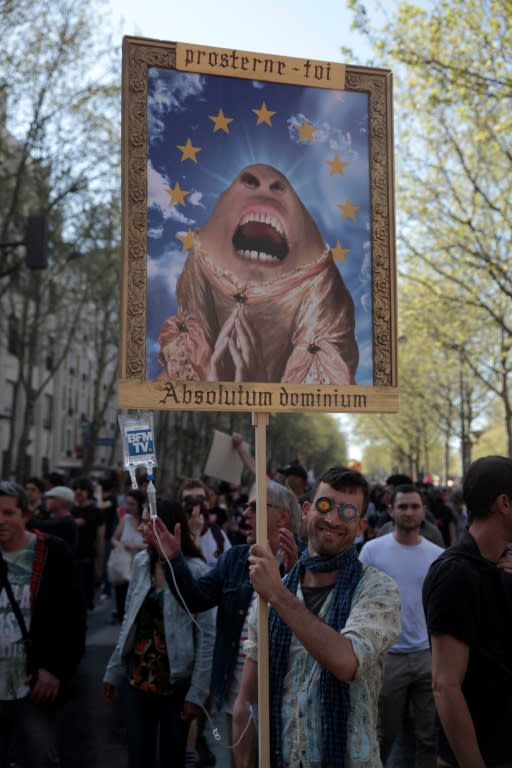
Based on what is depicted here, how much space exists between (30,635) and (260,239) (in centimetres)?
245

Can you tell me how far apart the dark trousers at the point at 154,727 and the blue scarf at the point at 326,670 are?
172cm

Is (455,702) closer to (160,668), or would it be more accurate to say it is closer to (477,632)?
(477,632)

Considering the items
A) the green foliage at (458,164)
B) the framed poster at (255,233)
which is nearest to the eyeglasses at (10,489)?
the framed poster at (255,233)

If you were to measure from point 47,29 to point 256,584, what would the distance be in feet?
69.1

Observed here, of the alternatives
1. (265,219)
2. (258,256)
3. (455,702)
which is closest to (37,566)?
(258,256)

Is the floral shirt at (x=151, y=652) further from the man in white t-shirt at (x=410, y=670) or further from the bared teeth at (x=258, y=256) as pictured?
the bared teeth at (x=258, y=256)

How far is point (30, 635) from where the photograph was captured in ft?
15.5

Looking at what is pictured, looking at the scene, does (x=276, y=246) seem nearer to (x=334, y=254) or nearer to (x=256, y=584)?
(x=334, y=254)

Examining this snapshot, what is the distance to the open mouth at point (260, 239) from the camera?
12.3 feet

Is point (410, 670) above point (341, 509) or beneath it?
beneath

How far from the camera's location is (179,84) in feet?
12.4

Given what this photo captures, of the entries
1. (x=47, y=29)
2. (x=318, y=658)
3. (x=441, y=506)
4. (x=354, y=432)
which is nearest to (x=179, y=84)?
(x=318, y=658)

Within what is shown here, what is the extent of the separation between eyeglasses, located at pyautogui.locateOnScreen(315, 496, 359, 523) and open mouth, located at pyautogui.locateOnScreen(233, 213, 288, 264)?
1107 millimetres

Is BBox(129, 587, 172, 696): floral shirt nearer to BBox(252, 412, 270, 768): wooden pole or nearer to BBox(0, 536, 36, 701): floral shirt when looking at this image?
BBox(0, 536, 36, 701): floral shirt
